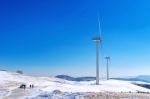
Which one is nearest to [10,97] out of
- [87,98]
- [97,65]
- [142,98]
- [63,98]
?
[63,98]

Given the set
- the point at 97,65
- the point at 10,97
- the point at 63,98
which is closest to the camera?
the point at 63,98

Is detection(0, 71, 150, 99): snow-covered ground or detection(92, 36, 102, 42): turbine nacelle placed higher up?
detection(92, 36, 102, 42): turbine nacelle

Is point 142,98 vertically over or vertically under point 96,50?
under

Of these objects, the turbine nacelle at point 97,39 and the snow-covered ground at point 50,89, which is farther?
the turbine nacelle at point 97,39

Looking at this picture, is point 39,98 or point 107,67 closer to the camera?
point 39,98

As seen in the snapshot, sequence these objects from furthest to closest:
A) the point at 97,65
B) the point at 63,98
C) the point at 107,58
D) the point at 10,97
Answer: the point at 107,58, the point at 97,65, the point at 10,97, the point at 63,98

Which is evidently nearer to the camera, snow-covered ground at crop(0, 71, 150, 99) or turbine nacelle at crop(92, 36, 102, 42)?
snow-covered ground at crop(0, 71, 150, 99)

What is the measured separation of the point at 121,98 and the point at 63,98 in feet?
29.8

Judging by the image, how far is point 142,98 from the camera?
1742 inches

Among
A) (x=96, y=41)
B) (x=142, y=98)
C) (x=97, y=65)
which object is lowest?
(x=142, y=98)

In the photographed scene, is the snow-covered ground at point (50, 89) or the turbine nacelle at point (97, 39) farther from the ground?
the turbine nacelle at point (97, 39)

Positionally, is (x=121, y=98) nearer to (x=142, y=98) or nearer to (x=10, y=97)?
(x=142, y=98)

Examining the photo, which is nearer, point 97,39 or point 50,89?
point 50,89

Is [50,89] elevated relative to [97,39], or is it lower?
lower
